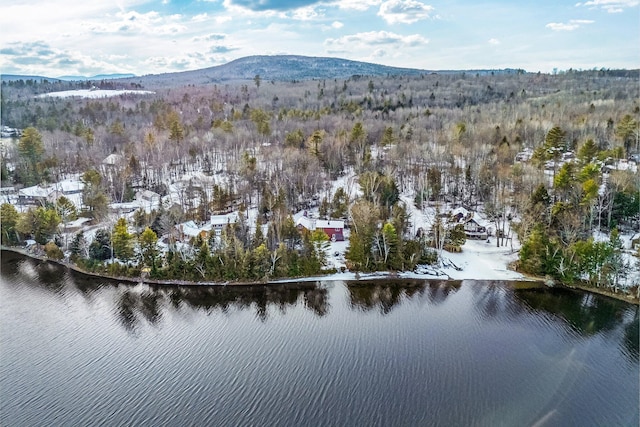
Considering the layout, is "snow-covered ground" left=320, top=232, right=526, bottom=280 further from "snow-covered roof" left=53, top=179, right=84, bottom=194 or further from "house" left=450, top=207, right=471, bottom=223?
"snow-covered roof" left=53, top=179, right=84, bottom=194

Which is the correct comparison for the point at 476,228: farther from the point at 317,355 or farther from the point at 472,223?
the point at 317,355

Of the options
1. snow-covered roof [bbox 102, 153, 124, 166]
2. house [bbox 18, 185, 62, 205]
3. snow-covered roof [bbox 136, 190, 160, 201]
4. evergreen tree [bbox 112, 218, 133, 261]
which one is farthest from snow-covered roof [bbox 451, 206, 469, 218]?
snow-covered roof [bbox 102, 153, 124, 166]

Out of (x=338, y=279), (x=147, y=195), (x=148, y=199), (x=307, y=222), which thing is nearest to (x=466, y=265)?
(x=338, y=279)

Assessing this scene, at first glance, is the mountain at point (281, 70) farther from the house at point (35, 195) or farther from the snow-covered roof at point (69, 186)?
the house at point (35, 195)

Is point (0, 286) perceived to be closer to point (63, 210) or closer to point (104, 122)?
point (63, 210)

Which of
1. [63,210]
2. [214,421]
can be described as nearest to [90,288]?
[63,210]
